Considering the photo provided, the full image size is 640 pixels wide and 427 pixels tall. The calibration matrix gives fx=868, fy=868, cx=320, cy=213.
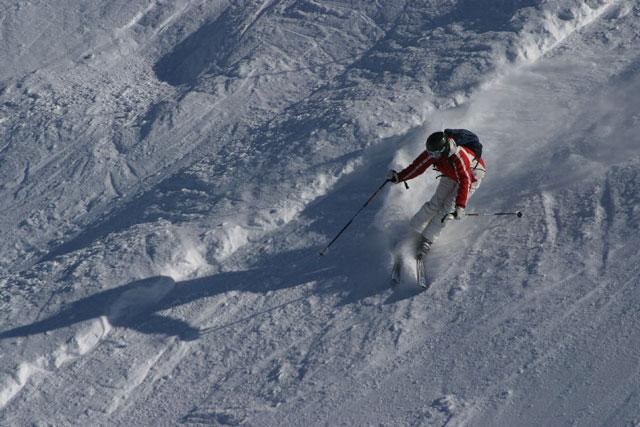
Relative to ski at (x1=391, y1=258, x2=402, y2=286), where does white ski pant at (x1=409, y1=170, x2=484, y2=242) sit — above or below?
above

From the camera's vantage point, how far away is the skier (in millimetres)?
9367

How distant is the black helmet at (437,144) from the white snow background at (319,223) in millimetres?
1341

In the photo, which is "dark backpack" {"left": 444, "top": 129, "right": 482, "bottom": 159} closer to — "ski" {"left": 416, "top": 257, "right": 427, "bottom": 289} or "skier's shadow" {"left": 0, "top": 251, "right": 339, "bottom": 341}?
"ski" {"left": 416, "top": 257, "right": 427, "bottom": 289}


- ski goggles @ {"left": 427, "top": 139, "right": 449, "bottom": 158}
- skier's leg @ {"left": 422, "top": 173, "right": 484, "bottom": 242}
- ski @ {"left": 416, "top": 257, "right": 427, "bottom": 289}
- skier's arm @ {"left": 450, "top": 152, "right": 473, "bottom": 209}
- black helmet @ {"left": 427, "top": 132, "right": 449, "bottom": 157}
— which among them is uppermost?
black helmet @ {"left": 427, "top": 132, "right": 449, "bottom": 157}

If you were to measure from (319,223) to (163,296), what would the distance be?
6.99ft

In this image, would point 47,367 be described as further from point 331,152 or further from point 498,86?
point 498,86

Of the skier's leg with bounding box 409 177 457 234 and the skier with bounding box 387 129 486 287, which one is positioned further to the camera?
the skier's leg with bounding box 409 177 457 234

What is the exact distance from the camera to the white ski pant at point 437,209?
9688 mm

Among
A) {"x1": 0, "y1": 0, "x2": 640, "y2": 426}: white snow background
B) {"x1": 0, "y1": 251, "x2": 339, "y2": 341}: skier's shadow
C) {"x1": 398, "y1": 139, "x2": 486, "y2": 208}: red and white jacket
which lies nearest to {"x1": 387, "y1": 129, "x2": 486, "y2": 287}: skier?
{"x1": 398, "y1": 139, "x2": 486, "y2": 208}: red and white jacket

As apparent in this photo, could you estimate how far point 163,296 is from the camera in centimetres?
1054

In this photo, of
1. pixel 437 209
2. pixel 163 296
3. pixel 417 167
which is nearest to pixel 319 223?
pixel 417 167

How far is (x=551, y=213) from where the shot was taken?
10.1 meters

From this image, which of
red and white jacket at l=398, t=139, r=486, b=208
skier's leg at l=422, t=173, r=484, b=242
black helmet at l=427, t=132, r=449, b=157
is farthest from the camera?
skier's leg at l=422, t=173, r=484, b=242

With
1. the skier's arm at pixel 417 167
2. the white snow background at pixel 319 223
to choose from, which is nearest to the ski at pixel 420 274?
the white snow background at pixel 319 223
